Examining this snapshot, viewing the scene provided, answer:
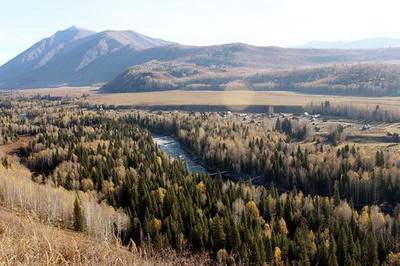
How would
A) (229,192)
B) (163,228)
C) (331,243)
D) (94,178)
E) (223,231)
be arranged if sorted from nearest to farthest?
(331,243), (223,231), (163,228), (229,192), (94,178)

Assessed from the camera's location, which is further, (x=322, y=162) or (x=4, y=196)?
(x=322, y=162)

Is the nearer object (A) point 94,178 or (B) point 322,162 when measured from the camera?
(A) point 94,178

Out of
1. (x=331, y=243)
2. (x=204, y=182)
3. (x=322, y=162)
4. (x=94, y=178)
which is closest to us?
(x=331, y=243)

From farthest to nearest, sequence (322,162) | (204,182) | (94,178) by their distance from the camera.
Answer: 1. (322,162)
2. (94,178)
3. (204,182)

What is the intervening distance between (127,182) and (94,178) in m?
18.9

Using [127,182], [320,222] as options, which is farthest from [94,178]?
[320,222]

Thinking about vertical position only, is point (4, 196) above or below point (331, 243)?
above

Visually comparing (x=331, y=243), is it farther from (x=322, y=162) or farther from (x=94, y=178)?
(x=94, y=178)

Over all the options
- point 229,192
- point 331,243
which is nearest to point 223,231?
point 331,243

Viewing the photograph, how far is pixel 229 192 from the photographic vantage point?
140m

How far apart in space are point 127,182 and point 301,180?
60439 millimetres

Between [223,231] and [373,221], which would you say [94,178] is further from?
[373,221]

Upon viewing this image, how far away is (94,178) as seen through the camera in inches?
6324

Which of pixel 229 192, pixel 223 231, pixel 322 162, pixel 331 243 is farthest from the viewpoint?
pixel 322 162
